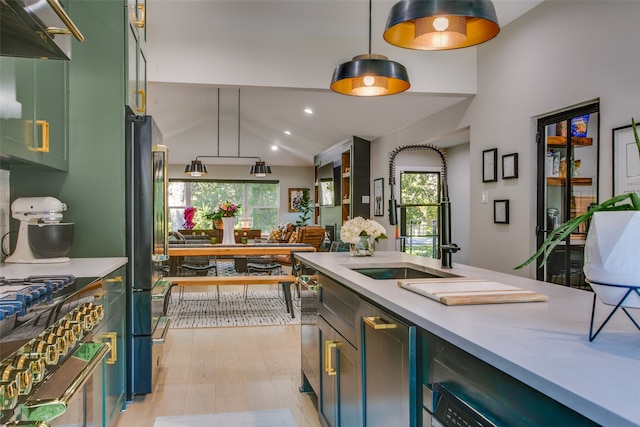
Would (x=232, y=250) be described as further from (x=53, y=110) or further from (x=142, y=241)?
(x=53, y=110)

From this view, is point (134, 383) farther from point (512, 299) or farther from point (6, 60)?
point (512, 299)

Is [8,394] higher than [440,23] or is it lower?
lower

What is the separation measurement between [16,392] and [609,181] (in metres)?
3.70

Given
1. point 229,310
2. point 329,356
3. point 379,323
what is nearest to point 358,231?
point 329,356

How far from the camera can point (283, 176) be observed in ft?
45.0

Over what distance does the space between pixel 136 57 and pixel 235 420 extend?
2.34m

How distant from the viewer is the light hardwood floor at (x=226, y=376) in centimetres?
295

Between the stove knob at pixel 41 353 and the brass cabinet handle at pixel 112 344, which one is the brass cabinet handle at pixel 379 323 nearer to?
the stove knob at pixel 41 353

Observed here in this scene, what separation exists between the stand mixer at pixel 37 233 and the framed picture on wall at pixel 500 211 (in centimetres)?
383

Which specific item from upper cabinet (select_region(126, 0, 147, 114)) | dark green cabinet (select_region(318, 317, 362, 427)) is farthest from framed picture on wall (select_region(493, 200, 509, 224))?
upper cabinet (select_region(126, 0, 147, 114))

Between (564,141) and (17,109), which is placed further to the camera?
(564,141)

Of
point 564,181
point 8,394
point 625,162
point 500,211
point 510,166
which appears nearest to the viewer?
point 8,394

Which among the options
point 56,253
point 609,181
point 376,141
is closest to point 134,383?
point 56,253

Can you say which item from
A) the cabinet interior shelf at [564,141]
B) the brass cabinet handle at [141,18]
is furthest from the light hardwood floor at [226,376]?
the cabinet interior shelf at [564,141]
